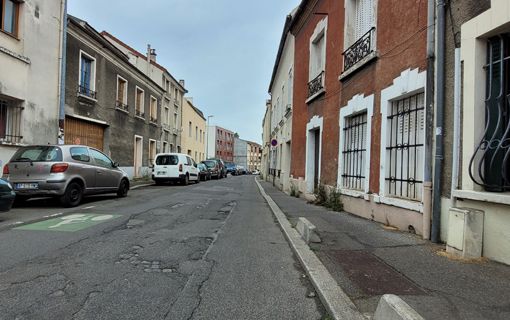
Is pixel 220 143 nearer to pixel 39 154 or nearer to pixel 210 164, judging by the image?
pixel 210 164

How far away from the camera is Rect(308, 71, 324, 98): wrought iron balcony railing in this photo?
12.1 meters

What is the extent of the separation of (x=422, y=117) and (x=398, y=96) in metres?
0.62

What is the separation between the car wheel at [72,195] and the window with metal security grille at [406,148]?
24.5 ft

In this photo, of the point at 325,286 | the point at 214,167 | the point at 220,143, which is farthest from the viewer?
the point at 220,143

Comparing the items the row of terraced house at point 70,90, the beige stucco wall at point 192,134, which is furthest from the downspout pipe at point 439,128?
the beige stucco wall at point 192,134

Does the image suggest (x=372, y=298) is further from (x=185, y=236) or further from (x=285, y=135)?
(x=285, y=135)

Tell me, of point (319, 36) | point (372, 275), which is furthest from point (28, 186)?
point (319, 36)

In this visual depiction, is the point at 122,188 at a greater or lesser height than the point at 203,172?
lesser

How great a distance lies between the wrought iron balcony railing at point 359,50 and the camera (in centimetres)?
842

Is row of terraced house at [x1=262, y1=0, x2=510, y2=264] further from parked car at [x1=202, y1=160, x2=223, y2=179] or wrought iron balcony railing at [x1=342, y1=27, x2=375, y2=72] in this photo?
parked car at [x1=202, y1=160, x2=223, y2=179]

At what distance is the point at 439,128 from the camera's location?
18.3 feet

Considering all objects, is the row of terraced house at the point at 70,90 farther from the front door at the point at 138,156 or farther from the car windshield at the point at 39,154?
the car windshield at the point at 39,154

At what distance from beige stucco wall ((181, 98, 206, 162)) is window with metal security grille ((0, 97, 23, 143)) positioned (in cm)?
2418

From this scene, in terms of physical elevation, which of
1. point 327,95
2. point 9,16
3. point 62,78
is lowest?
point 327,95
